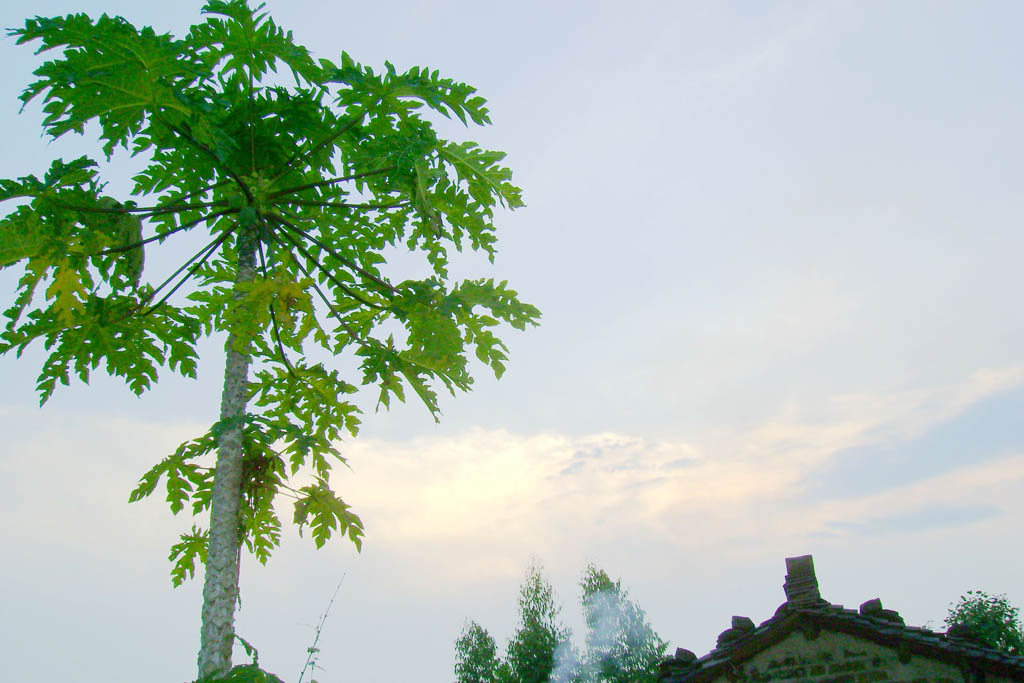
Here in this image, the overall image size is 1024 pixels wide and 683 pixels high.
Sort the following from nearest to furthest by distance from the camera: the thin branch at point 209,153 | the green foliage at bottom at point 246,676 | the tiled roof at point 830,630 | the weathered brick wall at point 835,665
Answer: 1. the green foliage at bottom at point 246,676
2. the thin branch at point 209,153
3. the tiled roof at point 830,630
4. the weathered brick wall at point 835,665

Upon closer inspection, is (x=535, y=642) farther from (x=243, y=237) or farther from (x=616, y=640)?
(x=243, y=237)

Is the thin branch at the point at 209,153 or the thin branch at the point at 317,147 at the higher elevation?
the thin branch at the point at 317,147

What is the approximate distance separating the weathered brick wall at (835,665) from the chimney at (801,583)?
54cm

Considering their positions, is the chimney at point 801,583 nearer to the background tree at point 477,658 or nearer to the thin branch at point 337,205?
the thin branch at point 337,205

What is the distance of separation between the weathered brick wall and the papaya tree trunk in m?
8.84

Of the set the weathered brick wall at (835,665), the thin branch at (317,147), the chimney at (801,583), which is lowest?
the weathered brick wall at (835,665)

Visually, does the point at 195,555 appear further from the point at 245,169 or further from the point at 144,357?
the point at 245,169

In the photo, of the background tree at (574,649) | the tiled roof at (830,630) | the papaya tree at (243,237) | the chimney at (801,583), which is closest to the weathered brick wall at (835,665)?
the tiled roof at (830,630)

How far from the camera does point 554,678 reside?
135 ft

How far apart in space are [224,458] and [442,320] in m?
2.01

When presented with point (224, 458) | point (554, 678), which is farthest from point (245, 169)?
point (554, 678)

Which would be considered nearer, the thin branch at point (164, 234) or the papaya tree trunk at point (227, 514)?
the papaya tree trunk at point (227, 514)

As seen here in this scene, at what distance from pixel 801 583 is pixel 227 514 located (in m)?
9.87

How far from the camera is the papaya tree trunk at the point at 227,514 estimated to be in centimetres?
555
